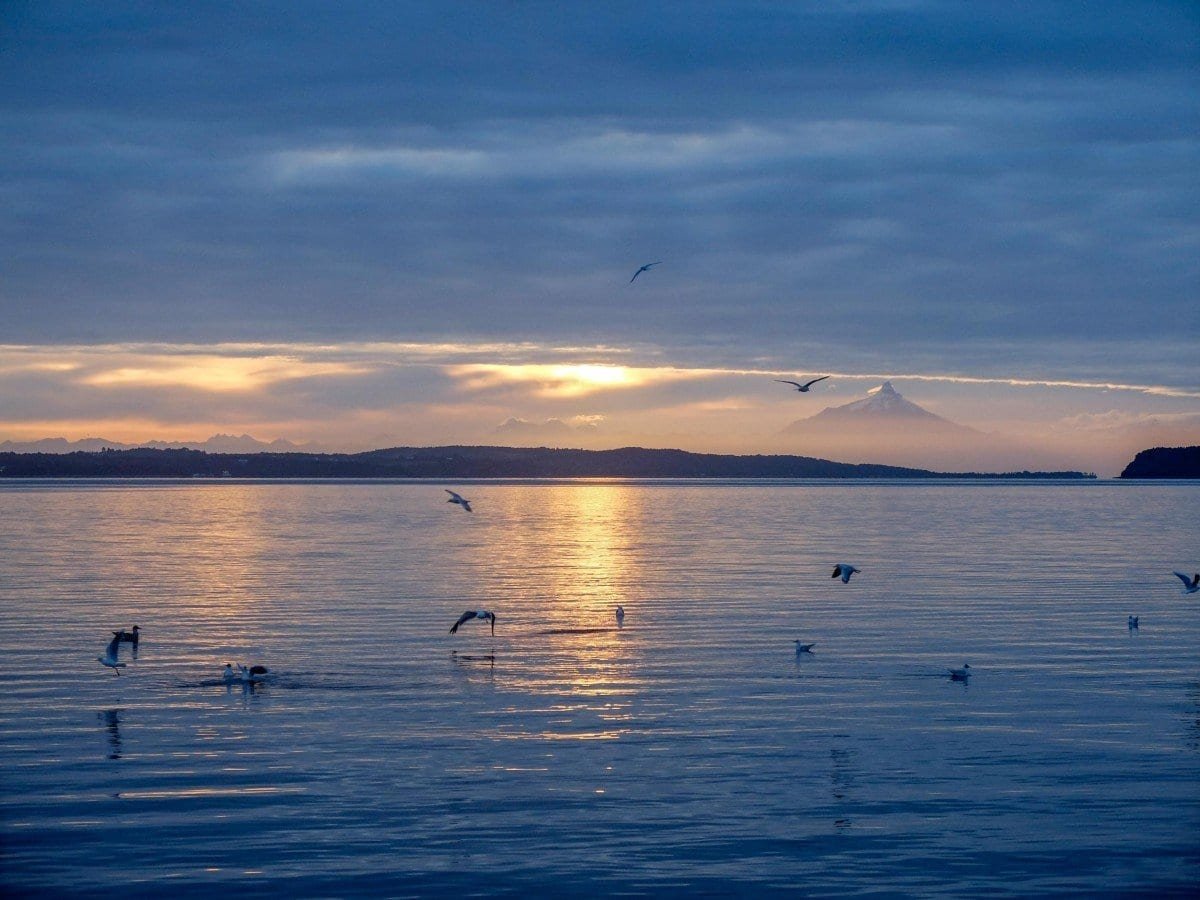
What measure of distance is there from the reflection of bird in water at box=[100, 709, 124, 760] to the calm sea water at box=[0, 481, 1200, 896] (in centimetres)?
7

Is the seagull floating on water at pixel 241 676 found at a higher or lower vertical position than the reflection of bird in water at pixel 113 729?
higher

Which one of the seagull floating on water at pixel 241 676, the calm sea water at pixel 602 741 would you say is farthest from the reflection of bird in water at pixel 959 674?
the seagull floating on water at pixel 241 676

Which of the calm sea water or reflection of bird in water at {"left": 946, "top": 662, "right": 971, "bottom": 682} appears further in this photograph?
reflection of bird in water at {"left": 946, "top": 662, "right": 971, "bottom": 682}

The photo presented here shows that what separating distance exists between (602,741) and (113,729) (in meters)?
7.51

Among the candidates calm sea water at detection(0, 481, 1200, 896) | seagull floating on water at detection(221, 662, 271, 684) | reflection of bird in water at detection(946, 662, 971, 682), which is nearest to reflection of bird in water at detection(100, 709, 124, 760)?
calm sea water at detection(0, 481, 1200, 896)

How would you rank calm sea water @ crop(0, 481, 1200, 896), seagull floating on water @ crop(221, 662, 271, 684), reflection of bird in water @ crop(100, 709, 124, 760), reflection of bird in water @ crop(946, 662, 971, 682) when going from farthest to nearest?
reflection of bird in water @ crop(946, 662, 971, 682) < seagull floating on water @ crop(221, 662, 271, 684) < reflection of bird in water @ crop(100, 709, 124, 760) < calm sea water @ crop(0, 481, 1200, 896)

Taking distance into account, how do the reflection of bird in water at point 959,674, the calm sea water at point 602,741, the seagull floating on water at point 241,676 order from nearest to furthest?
the calm sea water at point 602,741 < the seagull floating on water at point 241,676 < the reflection of bird in water at point 959,674

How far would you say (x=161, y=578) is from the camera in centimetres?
4747

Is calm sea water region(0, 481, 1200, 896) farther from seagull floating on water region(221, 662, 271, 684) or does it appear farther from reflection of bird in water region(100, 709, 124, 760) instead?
seagull floating on water region(221, 662, 271, 684)

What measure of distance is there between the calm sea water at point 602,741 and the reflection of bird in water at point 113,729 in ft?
0.24

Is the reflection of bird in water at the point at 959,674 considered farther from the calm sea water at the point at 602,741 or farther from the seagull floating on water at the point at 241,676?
the seagull floating on water at the point at 241,676

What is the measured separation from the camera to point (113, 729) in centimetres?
2139

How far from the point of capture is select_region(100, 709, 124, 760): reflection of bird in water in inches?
782

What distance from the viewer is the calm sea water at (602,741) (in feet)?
50.8
